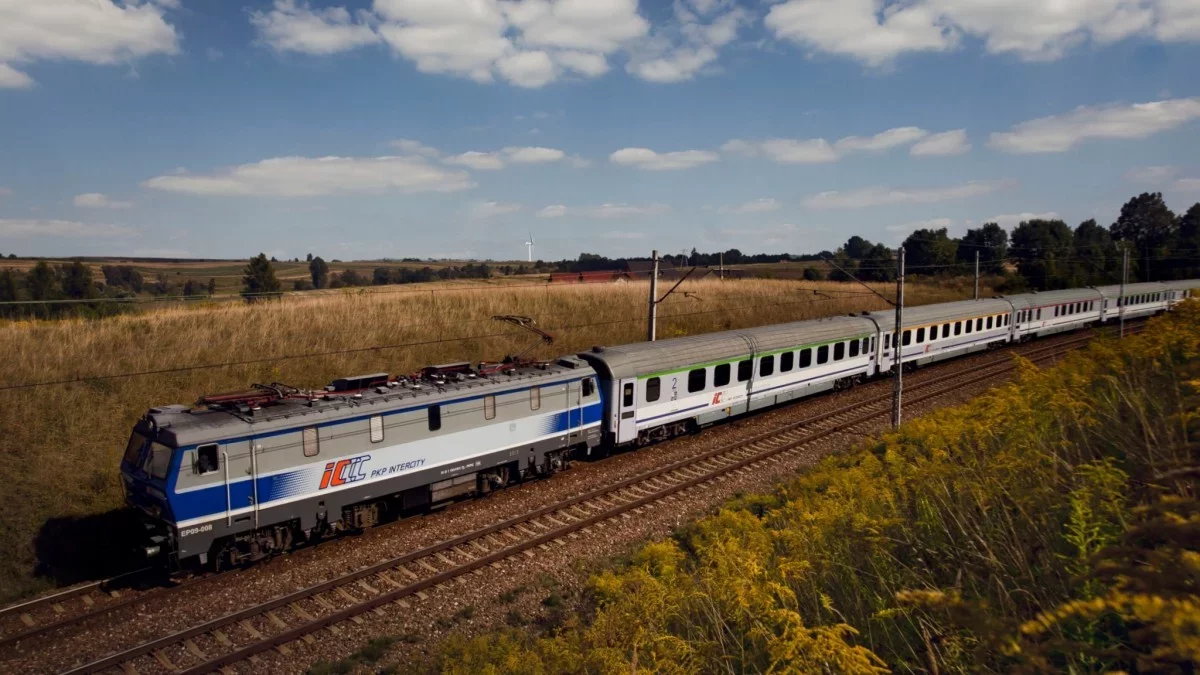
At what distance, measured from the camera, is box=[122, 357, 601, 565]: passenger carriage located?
1226 cm

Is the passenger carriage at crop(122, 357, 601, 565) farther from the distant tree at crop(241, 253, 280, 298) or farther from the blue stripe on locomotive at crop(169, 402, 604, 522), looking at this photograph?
the distant tree at crop(241, 253, 280, 298)

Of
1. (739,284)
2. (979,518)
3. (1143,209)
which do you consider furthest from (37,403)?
(1143,209)

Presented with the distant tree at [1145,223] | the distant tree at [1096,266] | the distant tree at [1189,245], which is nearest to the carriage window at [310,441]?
the distant tree at [1096,266]

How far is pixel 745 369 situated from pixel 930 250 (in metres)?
66.9

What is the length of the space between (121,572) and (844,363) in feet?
83.3

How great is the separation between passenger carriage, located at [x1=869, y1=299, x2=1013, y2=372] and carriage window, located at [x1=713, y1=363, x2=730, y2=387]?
31.3 feet

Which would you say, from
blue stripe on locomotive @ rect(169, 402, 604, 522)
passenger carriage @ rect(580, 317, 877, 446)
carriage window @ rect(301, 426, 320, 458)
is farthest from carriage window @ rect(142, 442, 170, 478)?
passenger carriage @ rect(580, 317, 877, 446)

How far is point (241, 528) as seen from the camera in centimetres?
1278

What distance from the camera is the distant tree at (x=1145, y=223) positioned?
96.0 m

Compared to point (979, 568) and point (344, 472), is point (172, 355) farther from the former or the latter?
point (979, 568)

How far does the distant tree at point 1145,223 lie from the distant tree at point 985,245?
696 inches

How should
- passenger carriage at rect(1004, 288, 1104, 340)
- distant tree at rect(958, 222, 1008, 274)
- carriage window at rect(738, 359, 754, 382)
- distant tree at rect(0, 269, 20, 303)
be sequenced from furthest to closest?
distant tree at rect(958, 222, 1008, 274) → passenger carriage at rect(1004, 288, 1104, 340) → distant tree at rect(0, 269, 20, 303) → carriage window at rect(738, 359, 754, 382)

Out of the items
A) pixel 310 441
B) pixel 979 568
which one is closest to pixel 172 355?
pixel 310 441

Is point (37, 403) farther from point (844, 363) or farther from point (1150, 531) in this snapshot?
point (844, 363)
